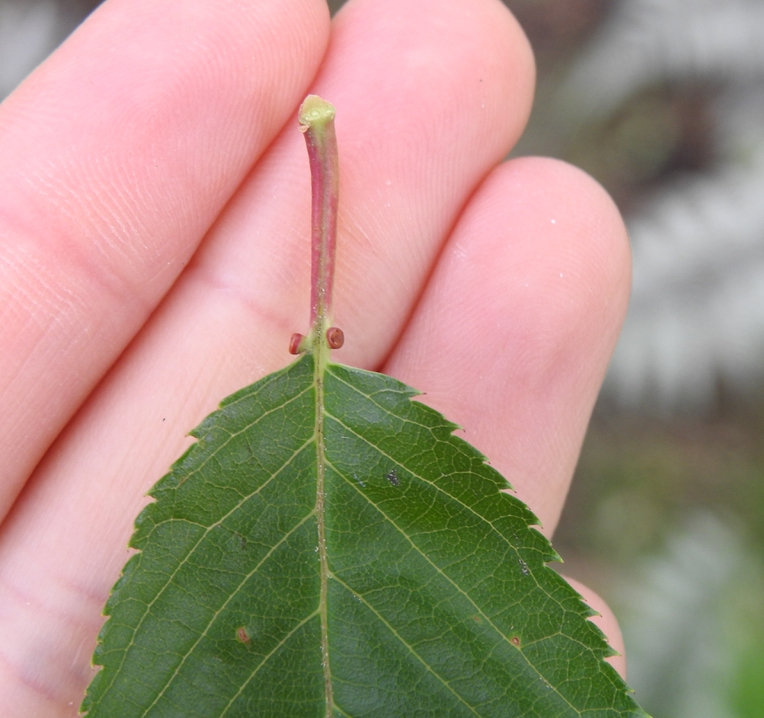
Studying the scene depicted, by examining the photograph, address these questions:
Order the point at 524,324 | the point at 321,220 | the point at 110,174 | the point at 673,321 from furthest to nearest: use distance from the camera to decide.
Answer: the point at 673,321 → the point at 524,324 → the point at 110,174 → the point at 321,220

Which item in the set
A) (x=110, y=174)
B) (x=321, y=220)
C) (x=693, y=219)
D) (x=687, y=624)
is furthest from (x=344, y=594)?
(x=693, y=219)

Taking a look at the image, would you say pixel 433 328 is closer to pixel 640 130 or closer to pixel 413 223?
pixel 413 223

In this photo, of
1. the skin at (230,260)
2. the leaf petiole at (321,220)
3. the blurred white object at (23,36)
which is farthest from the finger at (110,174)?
the blurred white object at (23,36)

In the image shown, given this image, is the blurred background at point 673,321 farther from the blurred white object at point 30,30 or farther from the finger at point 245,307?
the finger at point 245,307

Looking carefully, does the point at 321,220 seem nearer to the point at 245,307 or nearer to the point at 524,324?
the point at 245,307

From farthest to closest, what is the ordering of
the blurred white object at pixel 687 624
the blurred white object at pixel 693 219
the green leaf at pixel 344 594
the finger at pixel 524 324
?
the blurred white object at pixel 693 219
the blurred white object at pixel 687 624
the finger at pixel 524 324
the green leaf at pixel 344 594

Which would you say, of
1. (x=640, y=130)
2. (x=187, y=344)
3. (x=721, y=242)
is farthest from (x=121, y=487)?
(x=640, y=130)
